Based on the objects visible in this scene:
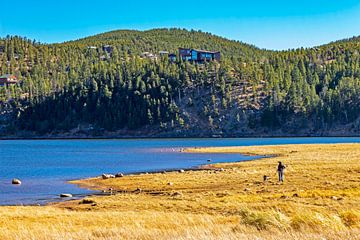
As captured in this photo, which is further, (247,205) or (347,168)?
(347,168)

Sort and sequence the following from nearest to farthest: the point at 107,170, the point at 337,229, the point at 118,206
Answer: the point at 337,229, the point at 118,206, the point at 107,170

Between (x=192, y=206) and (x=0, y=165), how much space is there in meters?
68.0

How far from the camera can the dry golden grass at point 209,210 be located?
75.0ft

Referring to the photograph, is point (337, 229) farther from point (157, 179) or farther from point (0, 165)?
point (0, 165)

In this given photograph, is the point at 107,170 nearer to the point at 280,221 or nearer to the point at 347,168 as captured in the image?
the point at 347,168

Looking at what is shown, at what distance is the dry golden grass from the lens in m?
22.9

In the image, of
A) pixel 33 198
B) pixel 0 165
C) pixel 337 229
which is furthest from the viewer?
pixel 0 165

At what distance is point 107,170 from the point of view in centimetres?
8312

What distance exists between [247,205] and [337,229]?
13.2m

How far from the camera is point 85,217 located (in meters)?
33.6

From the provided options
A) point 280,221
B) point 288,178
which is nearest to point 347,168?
point 288,178

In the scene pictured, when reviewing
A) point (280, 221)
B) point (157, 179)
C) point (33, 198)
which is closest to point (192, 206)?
point (280, 221)

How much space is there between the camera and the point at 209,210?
35.3 metres

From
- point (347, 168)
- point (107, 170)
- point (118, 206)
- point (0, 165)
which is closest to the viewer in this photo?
point (118, 206)
